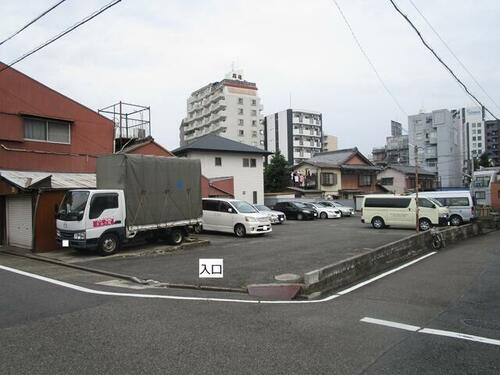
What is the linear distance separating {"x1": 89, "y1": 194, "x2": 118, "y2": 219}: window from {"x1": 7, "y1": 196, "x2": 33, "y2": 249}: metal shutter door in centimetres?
388

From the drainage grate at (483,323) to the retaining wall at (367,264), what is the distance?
3.11 m

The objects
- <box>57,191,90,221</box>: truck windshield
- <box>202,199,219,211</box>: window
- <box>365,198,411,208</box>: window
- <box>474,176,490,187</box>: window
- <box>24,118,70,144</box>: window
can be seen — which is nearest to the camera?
<box>57,191,90,221</box>: truck windshield

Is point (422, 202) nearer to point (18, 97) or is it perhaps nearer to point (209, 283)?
point (209, 283)

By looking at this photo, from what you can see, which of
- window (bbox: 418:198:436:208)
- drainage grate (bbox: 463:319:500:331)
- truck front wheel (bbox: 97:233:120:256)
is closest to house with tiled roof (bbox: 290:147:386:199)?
window (bbox: 418:198:436:208)

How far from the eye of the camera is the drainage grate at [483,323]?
6.14 metres

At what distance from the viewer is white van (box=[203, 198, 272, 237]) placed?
19734 mm

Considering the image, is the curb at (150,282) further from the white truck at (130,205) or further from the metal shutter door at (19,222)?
the metal shutter door at (19,222)

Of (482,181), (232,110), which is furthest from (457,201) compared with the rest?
(232,110)

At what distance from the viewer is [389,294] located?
28.2 ft

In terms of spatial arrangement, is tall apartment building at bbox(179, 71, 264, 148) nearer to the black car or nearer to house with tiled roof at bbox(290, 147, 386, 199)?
house with tiled roof at bbox(290, 147, 386, 199)

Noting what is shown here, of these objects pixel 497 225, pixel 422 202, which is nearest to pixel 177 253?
pixel 422 202

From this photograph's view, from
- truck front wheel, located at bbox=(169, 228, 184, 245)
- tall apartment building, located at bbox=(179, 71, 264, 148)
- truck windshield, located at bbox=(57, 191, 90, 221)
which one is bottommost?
truck front wheel, located at bbox=(169, 228, 184, 245)

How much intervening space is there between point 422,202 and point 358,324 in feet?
65.3

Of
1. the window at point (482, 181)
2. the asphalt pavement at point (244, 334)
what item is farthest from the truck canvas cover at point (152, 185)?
the window at point (482, 181)
